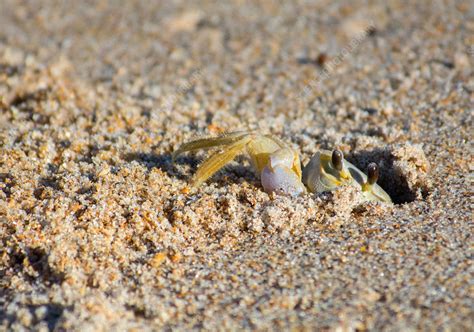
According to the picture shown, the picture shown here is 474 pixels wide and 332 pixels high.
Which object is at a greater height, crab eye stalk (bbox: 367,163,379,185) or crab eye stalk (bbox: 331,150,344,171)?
crab eye stalk (bbox: 331,150,344,171)

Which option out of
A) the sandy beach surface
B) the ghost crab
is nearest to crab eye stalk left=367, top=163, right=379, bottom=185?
the ghost crab

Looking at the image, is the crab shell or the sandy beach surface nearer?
the sandy beach surface

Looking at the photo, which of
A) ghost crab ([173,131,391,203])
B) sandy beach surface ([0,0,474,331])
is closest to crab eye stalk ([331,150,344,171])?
ghost crab ([173,131,391,203])

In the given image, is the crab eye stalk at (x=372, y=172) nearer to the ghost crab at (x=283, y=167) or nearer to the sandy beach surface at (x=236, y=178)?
the ghost crab at (x=283, y=167)

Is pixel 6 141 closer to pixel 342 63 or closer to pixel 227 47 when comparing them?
pixel 227 47

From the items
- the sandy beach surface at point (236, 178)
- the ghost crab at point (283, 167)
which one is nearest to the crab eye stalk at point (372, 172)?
the ghost crab at point (283, 167)

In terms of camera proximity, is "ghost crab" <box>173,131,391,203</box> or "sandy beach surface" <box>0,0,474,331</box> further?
"ghost crab" <box>173,131,391,203</box>

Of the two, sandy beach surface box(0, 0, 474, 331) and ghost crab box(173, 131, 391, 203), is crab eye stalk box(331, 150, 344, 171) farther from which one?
sandy beach surface box(0, 0, 474, 331)
